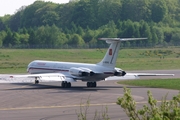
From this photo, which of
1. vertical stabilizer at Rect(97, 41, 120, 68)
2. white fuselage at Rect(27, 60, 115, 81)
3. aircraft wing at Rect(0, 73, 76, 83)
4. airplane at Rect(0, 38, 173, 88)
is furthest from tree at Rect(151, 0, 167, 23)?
vertical stabilizer at Rect(97, 41, 120, 68)

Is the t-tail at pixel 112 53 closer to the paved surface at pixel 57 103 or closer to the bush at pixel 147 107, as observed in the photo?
the paved surface at pixel 57 103

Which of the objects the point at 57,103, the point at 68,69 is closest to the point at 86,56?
the point at 68,69

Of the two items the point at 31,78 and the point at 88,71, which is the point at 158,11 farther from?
the point at 31,78

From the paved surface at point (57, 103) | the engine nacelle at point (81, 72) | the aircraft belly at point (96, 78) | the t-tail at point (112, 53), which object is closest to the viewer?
the paved surface at point (57, 103)

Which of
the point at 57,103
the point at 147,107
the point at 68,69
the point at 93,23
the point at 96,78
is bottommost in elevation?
the point at 57,103

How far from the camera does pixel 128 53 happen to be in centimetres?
10012

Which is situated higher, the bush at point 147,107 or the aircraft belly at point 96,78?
the bush at point 147,107

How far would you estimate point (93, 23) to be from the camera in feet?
513

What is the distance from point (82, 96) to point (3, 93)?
20.7 feet

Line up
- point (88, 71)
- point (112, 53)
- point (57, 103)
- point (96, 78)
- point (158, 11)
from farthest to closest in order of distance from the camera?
point (158, 11), point (96, 78), point (88, 71), point (112, 53), point (57, 103)

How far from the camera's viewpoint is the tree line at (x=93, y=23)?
118 m

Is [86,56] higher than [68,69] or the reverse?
the reverse

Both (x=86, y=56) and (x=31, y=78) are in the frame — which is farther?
(x=86, y=56)

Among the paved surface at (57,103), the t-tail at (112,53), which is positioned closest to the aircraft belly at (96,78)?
the paved surface at (57,103)
